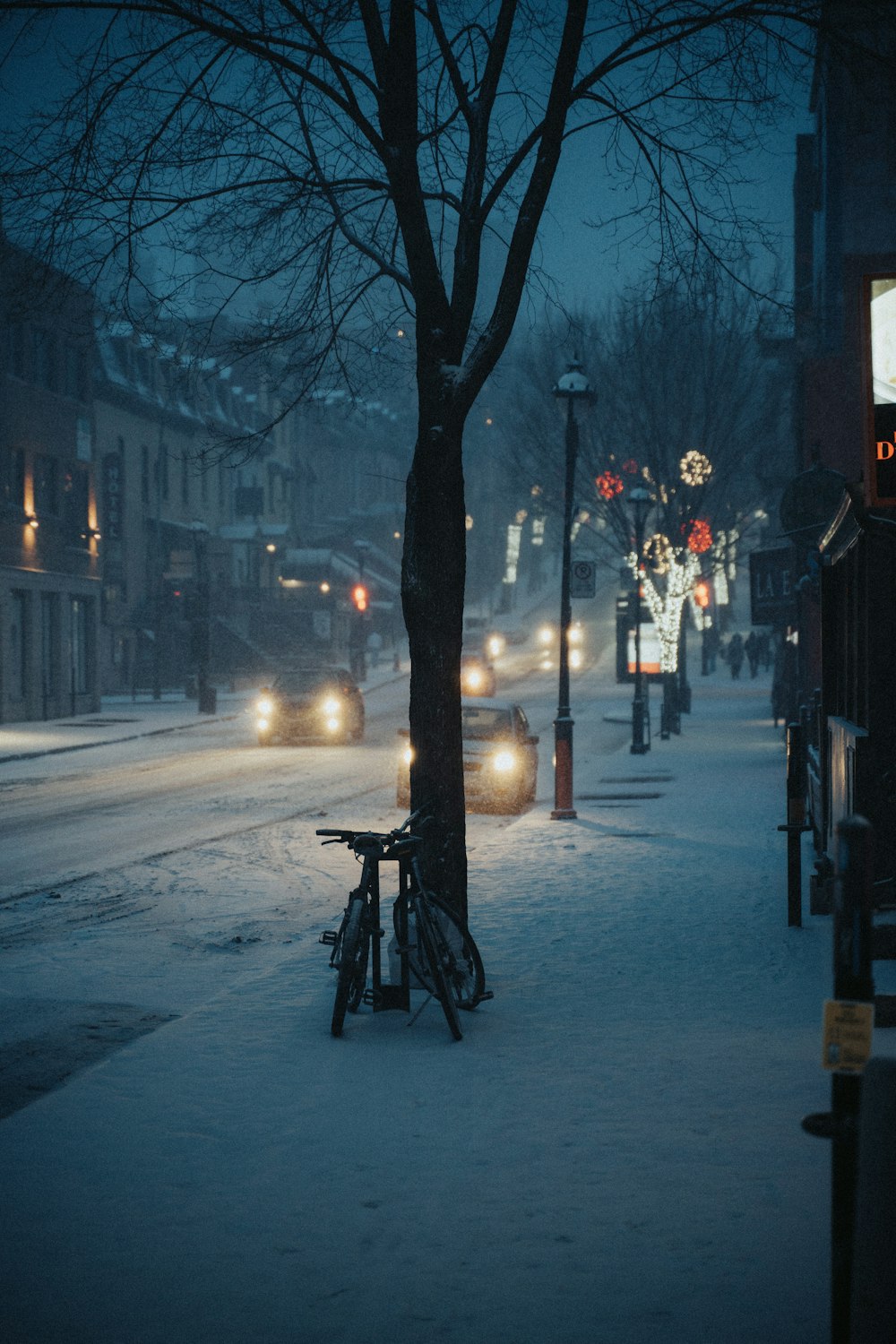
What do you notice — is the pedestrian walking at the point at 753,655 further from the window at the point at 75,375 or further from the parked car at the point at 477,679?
the window at the point at 75,375

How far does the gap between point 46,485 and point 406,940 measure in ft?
117

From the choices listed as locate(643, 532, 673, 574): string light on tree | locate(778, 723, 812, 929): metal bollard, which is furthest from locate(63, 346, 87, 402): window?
locate(778, 723, 812, 929): metal bollard

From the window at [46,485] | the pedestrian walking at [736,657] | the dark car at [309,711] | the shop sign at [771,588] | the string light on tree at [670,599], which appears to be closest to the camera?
the shop sign at [771,588]

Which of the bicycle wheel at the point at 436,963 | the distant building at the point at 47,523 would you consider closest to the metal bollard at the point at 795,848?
the bicycle wheel at the point at 436,963

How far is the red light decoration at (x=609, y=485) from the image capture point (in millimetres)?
38688

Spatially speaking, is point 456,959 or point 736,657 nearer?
point 456,959

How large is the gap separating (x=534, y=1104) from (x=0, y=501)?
33669 mm

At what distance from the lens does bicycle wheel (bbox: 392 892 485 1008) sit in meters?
8.07

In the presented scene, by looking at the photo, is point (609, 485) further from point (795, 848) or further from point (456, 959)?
point (456, 959)

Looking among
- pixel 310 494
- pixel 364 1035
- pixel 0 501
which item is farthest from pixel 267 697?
pixel 310 494

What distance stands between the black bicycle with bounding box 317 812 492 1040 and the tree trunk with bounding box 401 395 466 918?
0.42 metres

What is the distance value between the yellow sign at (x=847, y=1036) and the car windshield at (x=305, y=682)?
1113 inches

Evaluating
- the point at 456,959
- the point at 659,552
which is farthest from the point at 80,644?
the point at 456,959

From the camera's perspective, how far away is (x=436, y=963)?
7.55 m
